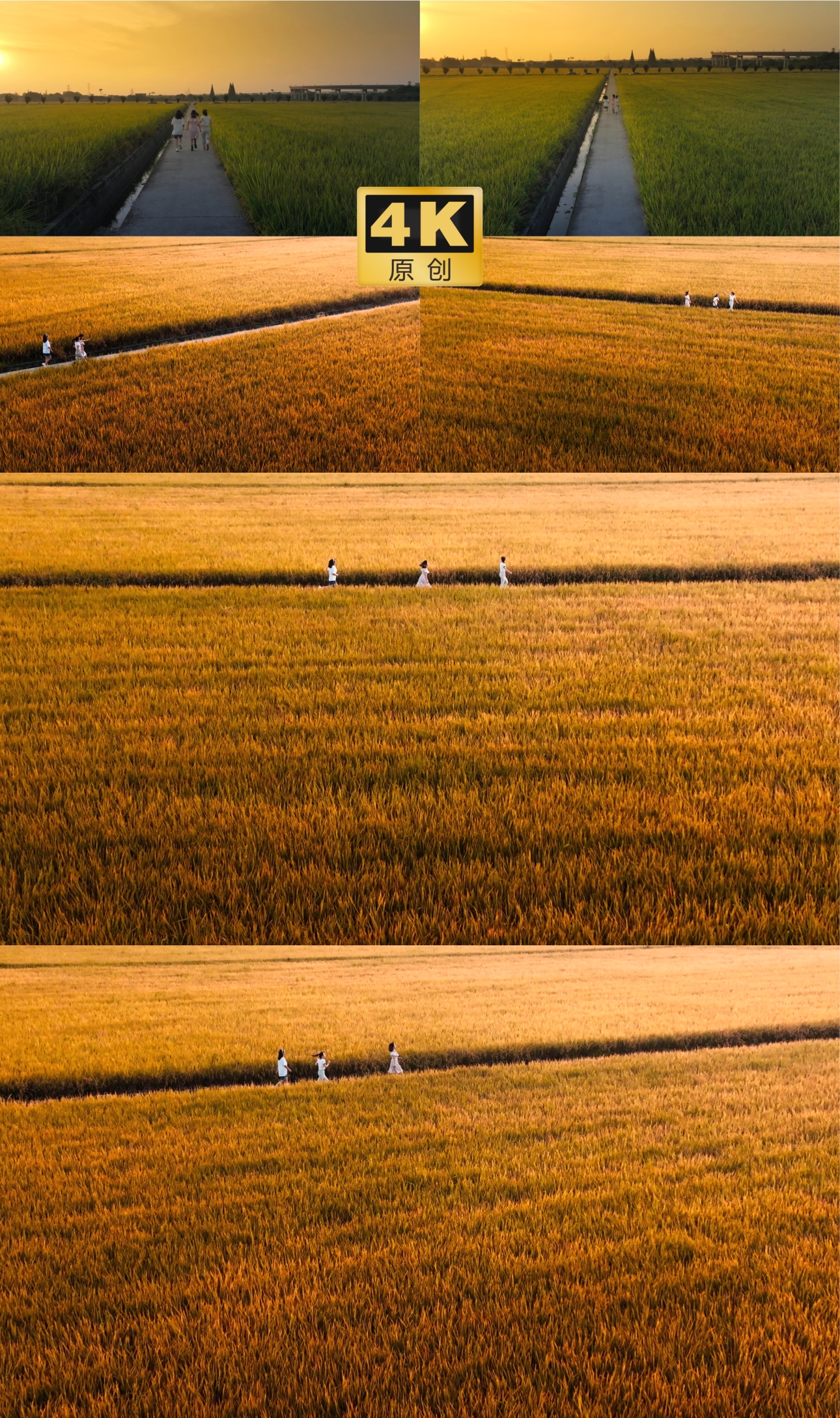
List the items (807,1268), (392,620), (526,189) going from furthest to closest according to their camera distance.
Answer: (392,620) → (807,1268) → (526,189)

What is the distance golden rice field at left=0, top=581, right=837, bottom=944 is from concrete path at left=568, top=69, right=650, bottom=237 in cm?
210

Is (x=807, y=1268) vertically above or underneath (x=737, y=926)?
underneath

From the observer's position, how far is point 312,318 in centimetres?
396

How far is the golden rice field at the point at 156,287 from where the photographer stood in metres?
3.75

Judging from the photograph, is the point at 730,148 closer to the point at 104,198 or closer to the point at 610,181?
the point at 610,181

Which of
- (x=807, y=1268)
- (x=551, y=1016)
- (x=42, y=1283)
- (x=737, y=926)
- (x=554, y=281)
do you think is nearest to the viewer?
(x=737, y=926)

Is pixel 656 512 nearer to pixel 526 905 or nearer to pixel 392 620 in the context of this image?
pixel 392 620

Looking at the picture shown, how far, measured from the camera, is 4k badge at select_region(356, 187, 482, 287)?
3506 mm

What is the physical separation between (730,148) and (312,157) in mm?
1798

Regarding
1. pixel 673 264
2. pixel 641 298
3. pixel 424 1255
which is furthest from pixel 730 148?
pixel 424 1255

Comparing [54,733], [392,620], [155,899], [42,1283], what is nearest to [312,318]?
[392,620]

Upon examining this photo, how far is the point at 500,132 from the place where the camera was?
361cm

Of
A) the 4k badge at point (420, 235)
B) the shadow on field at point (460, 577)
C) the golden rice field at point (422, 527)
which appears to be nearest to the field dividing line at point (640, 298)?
the 4k badge at point (420, 235)

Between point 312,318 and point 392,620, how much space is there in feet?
6.04
